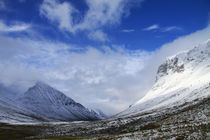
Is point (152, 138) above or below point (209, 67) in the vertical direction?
below

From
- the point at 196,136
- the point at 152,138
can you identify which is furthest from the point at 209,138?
the point at 152,138

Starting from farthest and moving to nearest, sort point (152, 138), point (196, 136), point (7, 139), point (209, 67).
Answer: point (209, 67), point (7, 139), point (152, 138), point (196, 136)

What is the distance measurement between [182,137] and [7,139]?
7587 centimetres

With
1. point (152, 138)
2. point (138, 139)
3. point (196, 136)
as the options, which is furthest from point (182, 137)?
point (138, 139)

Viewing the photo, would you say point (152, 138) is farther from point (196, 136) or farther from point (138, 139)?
point (196, 136)

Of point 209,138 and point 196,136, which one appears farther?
point 196,136

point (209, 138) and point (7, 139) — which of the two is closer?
point (209, 138)

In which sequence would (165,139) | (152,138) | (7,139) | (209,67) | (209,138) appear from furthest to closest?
(209,67), (7,139), (152,138), (165,139), (209,138)

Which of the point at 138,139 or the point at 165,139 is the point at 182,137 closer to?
the point at 165,139

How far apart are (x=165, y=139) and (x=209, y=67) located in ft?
638

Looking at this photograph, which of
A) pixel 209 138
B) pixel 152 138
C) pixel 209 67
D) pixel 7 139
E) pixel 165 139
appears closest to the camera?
pixel 209 138

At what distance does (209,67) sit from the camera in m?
187

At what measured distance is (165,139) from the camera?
22297 mm

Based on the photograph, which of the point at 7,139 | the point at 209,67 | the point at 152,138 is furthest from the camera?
the point at 209,67
